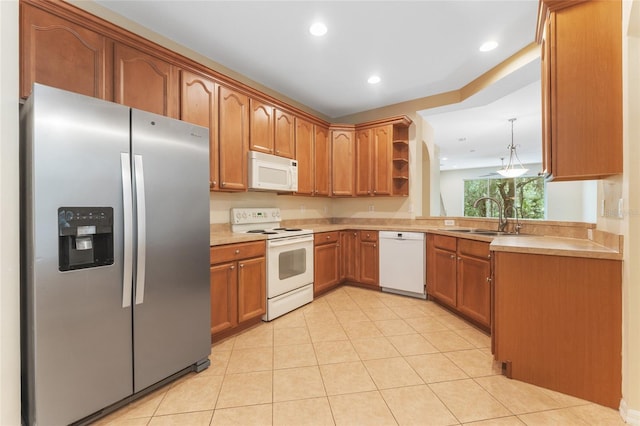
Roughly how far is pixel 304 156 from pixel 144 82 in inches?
78.4

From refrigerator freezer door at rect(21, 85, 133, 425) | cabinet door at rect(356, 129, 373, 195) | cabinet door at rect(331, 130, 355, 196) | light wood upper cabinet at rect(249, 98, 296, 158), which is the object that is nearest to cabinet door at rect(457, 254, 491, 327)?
cabinet door at rect(356, 129, 373, 195)

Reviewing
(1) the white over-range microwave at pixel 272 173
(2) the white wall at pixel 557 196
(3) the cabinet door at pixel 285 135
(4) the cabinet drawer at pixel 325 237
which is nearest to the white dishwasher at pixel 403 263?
(4) the cabinet drawer at pixel 325 237

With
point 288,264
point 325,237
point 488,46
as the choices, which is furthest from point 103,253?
point 488,46

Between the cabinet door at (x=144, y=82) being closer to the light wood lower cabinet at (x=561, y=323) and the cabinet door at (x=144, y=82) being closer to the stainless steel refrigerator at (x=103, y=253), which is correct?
the stainless steel refrigerator at (x=103, y=253)

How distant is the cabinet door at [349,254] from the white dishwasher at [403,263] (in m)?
0.38

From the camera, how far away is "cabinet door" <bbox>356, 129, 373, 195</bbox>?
407 centimetres

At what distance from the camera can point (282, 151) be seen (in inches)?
134

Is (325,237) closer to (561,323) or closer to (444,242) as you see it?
(444,242)

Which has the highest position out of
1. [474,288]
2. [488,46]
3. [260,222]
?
[488,46]

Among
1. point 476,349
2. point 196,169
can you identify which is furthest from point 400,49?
point 476,349

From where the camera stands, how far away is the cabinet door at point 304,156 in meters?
3.68

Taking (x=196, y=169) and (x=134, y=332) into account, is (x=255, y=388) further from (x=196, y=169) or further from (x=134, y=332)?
(x=196, y=169)

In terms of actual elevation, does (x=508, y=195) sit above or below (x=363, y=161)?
below

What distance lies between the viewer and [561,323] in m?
1.72
